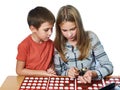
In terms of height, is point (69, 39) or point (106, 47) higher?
point (69, 39)

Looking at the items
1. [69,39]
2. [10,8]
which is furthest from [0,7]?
[69,39]

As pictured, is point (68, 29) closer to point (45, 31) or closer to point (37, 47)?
point (45, 31)

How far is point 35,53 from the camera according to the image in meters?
1.91

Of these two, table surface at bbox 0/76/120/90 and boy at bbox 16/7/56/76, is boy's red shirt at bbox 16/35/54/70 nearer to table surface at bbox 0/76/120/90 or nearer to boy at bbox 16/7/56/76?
boy at bbox 16/7/56/76

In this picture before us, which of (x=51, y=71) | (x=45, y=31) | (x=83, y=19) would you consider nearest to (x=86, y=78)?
(x=51, y=71)

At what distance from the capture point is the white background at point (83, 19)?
260 cm

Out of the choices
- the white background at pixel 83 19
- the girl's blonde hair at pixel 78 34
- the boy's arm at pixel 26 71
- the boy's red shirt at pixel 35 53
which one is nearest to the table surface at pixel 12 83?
the boy's arm at pixel 26 71

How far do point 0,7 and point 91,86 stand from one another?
1.45m

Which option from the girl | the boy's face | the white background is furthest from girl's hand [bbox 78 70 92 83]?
the white background

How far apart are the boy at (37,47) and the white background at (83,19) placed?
2.29 ft

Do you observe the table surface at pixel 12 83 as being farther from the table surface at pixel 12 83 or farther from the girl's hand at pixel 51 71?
the girl's hand at pixel 51 71

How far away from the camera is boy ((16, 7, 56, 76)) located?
1.83m

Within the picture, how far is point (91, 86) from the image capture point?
59.5 inches

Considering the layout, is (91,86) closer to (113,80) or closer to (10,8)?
(113,80)
